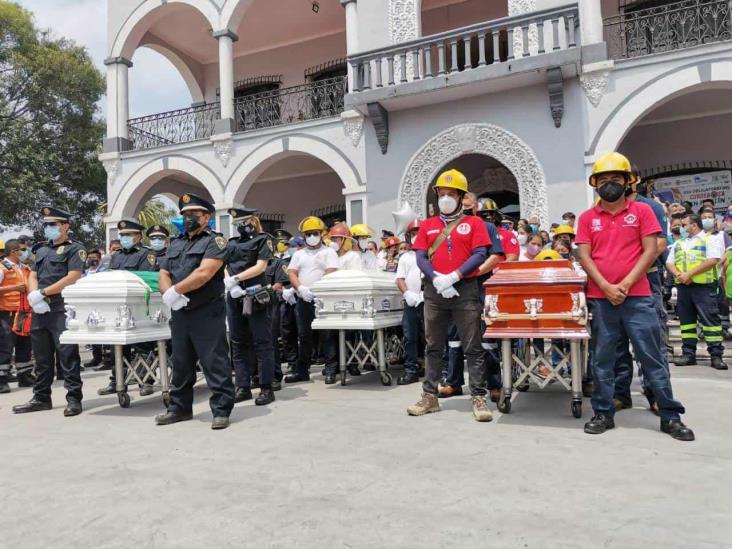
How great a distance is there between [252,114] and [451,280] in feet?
36.8

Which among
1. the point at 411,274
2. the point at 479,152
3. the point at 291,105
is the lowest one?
the point at 411,274

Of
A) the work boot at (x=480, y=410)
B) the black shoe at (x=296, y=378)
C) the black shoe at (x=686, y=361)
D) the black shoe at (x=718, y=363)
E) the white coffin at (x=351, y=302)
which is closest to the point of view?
the work boot at (x=480, y=410)

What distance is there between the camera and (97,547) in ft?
8.11

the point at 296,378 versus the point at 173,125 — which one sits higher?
the point at 173,125

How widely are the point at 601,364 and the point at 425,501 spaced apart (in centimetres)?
194

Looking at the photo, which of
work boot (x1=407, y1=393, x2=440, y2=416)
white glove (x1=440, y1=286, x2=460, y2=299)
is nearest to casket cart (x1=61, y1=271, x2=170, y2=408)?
work boot (x1=407, y1=393, x2=440, y2=416)

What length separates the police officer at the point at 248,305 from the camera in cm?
539

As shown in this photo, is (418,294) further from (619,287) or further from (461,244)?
(619,287)

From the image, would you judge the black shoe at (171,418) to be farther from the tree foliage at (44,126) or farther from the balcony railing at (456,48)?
the tree foliage at (44,126)

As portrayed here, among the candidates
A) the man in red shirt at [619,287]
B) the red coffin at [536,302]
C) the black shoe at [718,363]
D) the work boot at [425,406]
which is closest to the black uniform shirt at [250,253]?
the work boot at [425,406]

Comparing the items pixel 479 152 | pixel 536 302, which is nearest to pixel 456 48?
pixel 479 152

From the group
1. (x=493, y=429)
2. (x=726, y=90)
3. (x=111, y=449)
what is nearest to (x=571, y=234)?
(x=493, y=429)

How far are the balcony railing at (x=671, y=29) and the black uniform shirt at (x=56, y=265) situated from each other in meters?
9.76

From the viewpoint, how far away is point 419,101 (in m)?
11.2
